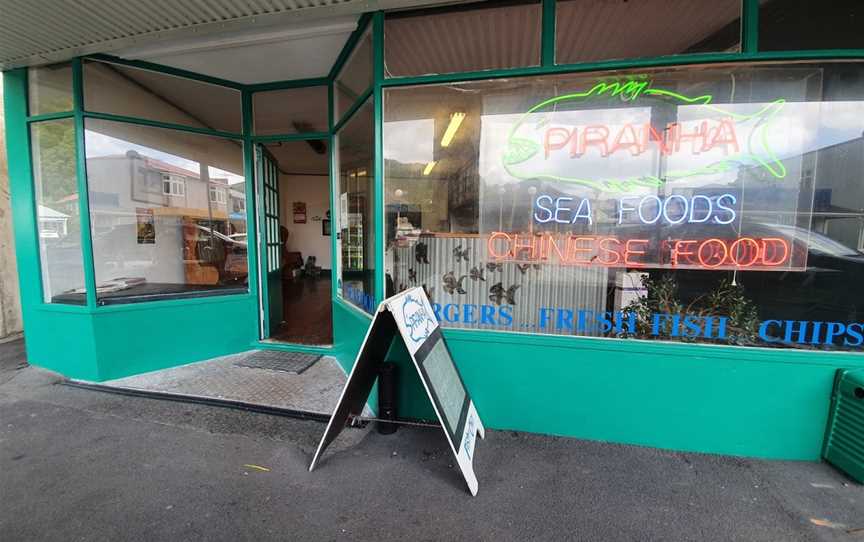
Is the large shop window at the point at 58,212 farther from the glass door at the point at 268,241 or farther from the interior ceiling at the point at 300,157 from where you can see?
the interior ceiling at the point at 300,157

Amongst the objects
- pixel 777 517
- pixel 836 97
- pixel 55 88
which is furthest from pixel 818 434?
pixel 55 88

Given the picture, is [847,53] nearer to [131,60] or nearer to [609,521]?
[609,521]

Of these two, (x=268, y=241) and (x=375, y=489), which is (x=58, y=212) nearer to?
(x=268, y=241)

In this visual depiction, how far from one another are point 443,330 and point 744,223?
217cm

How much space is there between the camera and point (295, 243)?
10.6m

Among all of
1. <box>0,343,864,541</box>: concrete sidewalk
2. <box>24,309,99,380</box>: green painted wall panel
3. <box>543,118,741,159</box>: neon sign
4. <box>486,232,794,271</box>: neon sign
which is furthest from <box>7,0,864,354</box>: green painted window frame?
<box>0,343,864,541</box>: concrete sidewalk

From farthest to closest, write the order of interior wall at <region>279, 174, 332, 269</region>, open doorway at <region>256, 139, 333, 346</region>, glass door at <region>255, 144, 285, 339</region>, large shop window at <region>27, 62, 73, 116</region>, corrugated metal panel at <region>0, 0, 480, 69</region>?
interior wall at <region>279, 174, 332, 269</region>, open doorway at <region>256, 139, 333, 346</region>, glass door at <region>255, 144, 285, 339</region>, large shop window at <region>27, 62, 73, 116</region>, corrugated metal panel at <region>0, 0, 480, 69</region>

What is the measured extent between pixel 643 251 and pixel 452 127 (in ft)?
5.60

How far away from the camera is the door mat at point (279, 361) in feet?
12.2

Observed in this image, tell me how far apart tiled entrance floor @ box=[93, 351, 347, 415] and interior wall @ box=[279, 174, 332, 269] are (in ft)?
23.3

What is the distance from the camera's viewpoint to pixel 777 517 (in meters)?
1.91

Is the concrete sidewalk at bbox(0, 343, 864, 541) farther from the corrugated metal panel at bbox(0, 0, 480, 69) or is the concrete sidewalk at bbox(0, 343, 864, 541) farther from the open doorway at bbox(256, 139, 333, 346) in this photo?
the corrugated metal panel at bbox(0, 0, 480, 69)

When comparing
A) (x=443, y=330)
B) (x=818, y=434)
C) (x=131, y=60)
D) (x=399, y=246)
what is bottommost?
(x=818, y=434)

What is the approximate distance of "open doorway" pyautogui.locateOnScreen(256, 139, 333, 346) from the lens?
4.34 meters
